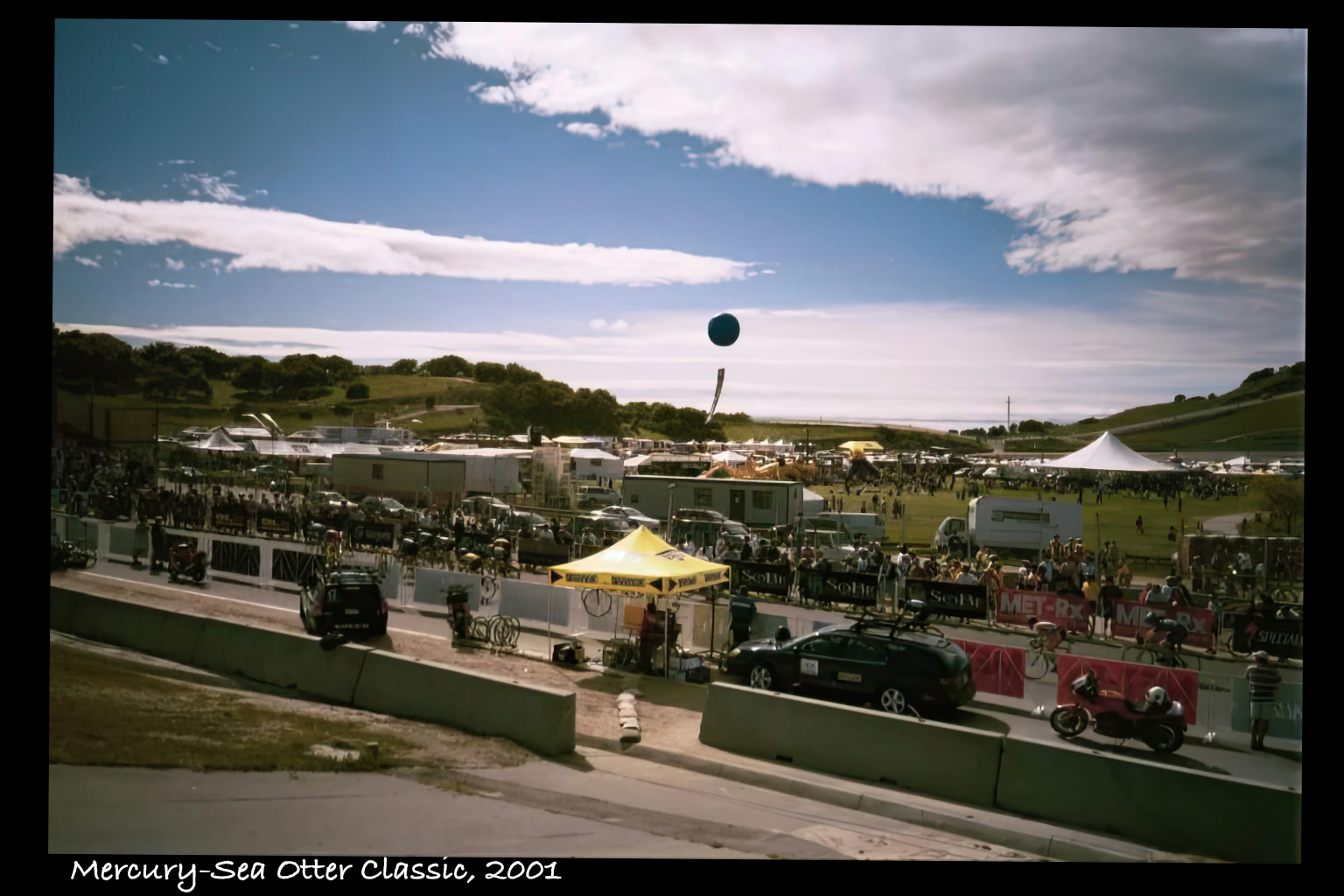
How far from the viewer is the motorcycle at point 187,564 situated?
19547mm

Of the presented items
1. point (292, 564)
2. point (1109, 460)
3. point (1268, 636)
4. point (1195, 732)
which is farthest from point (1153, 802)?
point (292, 564)

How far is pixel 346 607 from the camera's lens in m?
14.6

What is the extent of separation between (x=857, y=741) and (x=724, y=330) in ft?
23.2

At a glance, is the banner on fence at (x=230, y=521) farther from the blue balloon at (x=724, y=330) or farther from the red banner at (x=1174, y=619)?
the red banner at (x=1174, y=619)

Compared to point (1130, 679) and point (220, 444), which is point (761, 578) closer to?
point (1130, 679)

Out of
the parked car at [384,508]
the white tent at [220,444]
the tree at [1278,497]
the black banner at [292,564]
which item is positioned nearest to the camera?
the black banner at [292,564]

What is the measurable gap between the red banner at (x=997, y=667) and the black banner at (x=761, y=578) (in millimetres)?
6542

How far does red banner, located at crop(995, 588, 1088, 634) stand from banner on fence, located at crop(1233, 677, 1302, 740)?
6.28 metres

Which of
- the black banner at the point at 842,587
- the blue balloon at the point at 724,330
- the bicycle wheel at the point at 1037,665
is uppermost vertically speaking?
the blue balloon at the point at 724,330

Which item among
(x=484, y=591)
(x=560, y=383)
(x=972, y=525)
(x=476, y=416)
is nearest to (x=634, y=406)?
(x=560, y=383)

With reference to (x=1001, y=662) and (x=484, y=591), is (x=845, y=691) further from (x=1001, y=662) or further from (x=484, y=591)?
(x=484, y=591)

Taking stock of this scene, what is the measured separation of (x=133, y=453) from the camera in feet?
122

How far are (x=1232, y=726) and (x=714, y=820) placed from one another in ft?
25.0

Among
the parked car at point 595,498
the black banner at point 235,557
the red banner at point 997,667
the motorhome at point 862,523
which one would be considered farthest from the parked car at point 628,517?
the red banner at point 997,667
